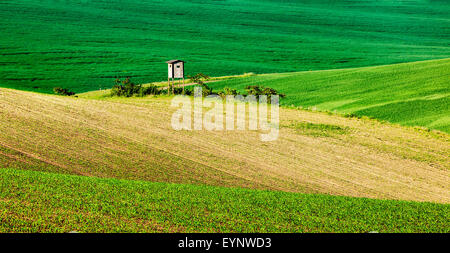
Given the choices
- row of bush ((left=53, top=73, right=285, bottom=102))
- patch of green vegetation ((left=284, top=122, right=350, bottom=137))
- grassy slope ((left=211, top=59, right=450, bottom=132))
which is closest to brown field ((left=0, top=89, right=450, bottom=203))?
patch of green vegetation ((left=284, top=122, right=350, bottom=137))

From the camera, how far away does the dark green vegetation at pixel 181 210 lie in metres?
9.72

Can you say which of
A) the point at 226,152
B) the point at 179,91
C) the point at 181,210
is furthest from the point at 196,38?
the point at 181,210

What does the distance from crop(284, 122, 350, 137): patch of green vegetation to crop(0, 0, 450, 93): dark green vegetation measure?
23.2 meters

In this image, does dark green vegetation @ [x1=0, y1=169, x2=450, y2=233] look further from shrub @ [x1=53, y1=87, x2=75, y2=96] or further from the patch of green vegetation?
shrub @ [x1=53, y1=87, x2=75, y2=96]

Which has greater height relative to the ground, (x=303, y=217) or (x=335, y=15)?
(x=335, y=15)

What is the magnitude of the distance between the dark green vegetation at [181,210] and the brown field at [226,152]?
3425mm

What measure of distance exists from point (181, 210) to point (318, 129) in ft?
51.0

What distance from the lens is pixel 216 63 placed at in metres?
53.6

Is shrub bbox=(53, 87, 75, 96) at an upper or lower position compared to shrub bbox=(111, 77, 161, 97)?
lower

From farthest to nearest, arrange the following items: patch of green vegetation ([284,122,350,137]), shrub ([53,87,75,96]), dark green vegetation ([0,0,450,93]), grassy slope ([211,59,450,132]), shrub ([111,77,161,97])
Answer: dark green vegetation ([0,0,450,93])
shrub ([53,87,75,96])
shrub ([111,77,161,97])
grassy slope ([211,59,450,132])
patch of green vegetation ([284,122,350,137])

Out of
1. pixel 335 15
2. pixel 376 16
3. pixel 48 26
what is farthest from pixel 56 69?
pixel 376 16

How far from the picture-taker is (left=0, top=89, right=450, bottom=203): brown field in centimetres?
1639

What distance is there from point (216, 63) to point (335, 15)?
4882 cm
